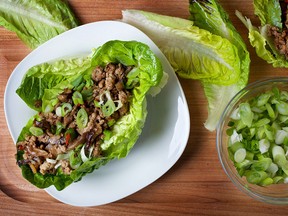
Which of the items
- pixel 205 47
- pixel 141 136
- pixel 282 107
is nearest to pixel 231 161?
pixel 282 107

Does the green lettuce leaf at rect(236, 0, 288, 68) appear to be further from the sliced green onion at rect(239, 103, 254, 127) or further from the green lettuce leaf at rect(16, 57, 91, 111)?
the green lettuce leaf at rect(16, 57, 91, 111)

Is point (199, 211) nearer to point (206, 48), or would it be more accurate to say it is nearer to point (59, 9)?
point (206, 48)

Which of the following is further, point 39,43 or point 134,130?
point 39,43

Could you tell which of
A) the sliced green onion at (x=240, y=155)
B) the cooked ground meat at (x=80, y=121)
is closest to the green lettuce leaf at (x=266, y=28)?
the sliced green onion at (x=240, y=155)

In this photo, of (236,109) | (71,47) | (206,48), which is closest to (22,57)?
(71,47)

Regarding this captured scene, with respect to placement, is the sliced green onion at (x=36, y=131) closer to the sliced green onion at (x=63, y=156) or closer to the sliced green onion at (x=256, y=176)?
the sliced green onion at (x=63, y=156)

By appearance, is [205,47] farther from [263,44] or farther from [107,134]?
[107,134]
